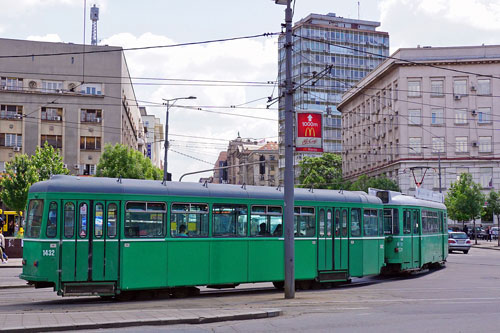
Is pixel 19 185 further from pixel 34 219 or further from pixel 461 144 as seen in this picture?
pixel 461 144

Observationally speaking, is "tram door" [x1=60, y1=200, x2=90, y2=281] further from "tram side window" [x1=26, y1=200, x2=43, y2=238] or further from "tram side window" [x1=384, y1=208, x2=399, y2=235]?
"tram side window" [x1=384, y1=208, x2=399, y2=235]

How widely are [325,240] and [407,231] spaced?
19.7ft

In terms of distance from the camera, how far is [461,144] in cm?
6619

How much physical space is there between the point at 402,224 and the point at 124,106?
146 feet

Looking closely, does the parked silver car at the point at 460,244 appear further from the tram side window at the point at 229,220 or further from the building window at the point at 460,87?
the tram side window at the point at 229,220

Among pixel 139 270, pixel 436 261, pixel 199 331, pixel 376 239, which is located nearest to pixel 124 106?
pixel 436 261

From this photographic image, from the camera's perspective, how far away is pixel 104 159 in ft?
168

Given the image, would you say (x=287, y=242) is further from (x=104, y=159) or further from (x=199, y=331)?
(x=104, y=159)

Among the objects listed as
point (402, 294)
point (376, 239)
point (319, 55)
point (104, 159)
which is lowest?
point (402, 294)

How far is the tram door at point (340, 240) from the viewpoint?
20.4m

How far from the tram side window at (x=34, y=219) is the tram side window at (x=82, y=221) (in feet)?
2.87

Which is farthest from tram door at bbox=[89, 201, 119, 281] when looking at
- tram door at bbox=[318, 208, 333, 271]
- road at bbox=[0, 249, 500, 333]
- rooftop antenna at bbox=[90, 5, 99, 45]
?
rooftop antenna at bbox=[90, 5, 99, 45]

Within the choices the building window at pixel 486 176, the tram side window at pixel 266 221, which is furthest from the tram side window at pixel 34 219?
the building window at pixel 486 176

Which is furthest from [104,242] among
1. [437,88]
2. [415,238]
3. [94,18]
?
[94,18]
